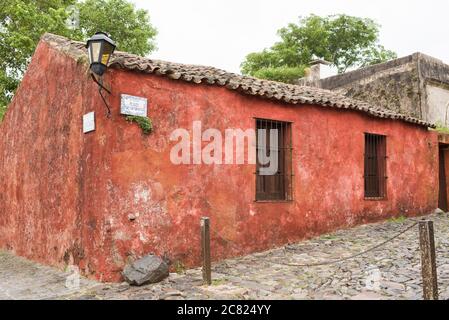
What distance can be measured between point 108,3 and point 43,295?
18.8m

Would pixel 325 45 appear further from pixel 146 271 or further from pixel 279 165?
pixel 146 271

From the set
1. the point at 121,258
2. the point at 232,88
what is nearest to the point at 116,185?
the point at 121,258

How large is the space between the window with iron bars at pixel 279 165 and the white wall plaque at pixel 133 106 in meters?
2.61

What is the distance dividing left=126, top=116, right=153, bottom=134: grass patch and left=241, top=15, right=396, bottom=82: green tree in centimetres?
2252

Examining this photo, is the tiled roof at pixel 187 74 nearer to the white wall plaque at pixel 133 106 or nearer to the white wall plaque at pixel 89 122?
the white wall plaque at pixel 133 106

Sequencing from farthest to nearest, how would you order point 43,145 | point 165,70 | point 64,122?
point 43,145 < point 64,122 < point 165,70

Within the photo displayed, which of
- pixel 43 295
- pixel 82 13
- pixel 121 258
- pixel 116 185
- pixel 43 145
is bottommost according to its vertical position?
pixel 43 295

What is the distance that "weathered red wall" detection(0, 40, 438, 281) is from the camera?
6.26 metres

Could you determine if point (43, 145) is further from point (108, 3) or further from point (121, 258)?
point (108, 3)

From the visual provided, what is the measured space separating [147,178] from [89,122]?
1213mm

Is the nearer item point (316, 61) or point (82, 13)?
point (316, 61)

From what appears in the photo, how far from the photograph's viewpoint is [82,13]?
69.7 feet

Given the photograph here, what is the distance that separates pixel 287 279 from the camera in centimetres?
582
